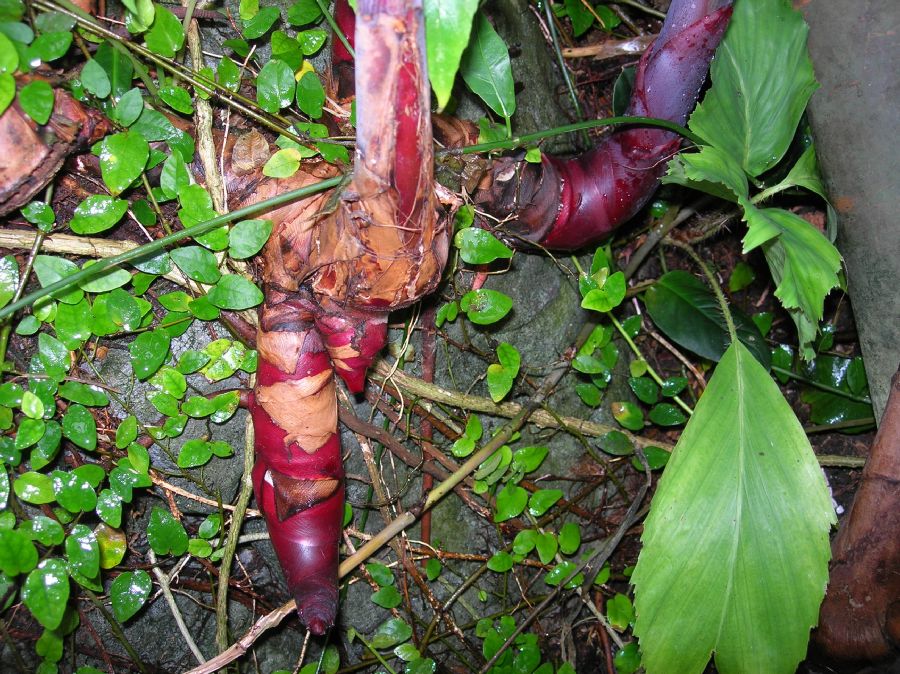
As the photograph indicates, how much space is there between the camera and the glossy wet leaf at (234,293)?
100cm

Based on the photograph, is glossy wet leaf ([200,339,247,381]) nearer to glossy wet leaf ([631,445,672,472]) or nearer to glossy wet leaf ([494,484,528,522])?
glossy wet leaf ([494,484,528,522])

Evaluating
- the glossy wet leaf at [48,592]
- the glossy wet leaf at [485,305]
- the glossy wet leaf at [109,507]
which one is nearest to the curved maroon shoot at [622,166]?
the glossy wet leaf at [485,305]

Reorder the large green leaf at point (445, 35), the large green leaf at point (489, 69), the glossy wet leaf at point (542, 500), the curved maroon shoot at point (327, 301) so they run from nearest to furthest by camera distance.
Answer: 1. the large green leaf at point (445, 35)
2. the curved maroon shoot at point (327, 301)
3. the large green leaf at point (489, 69)
4. the glossy wet leaf at point (542, 500)

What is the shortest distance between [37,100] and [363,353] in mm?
538

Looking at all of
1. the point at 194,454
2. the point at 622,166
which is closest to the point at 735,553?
the point at 622,166

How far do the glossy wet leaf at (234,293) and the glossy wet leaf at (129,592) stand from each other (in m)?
0.46

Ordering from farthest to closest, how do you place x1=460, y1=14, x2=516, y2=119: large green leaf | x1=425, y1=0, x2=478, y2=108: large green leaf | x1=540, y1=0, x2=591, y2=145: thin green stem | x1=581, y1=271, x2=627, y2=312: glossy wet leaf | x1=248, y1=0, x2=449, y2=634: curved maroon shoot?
x1=540, y1=0, x2=591, y2=145: thin green stem, x1=581, y1=271, x2=627, y2=312: glossy wet leaf, x1=460, y1=14, x2=516, y2=119: large green leaf, x1=248, y1=0, x2=449, y2=634: curved maroon shoot, x1=425, y1=0, x2=478, y2=108: large green leaf

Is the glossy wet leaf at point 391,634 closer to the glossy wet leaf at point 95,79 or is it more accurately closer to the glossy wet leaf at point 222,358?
the glossy wet leaf at point 222,358

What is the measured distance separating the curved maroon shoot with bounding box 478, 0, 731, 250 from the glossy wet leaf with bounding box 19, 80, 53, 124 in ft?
2.09

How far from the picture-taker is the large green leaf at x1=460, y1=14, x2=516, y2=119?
1.10m

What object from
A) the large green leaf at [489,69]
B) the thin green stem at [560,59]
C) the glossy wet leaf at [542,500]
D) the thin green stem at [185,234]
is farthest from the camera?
the thin green stem at [560,59]

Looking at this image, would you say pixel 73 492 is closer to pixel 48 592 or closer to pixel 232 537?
pixel 48 592

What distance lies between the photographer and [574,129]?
1.05 m

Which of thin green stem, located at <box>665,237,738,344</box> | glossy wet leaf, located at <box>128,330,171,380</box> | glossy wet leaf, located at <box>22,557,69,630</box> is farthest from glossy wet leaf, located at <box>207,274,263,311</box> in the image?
thin green stem, located at <box>665,237,738,344</box>
